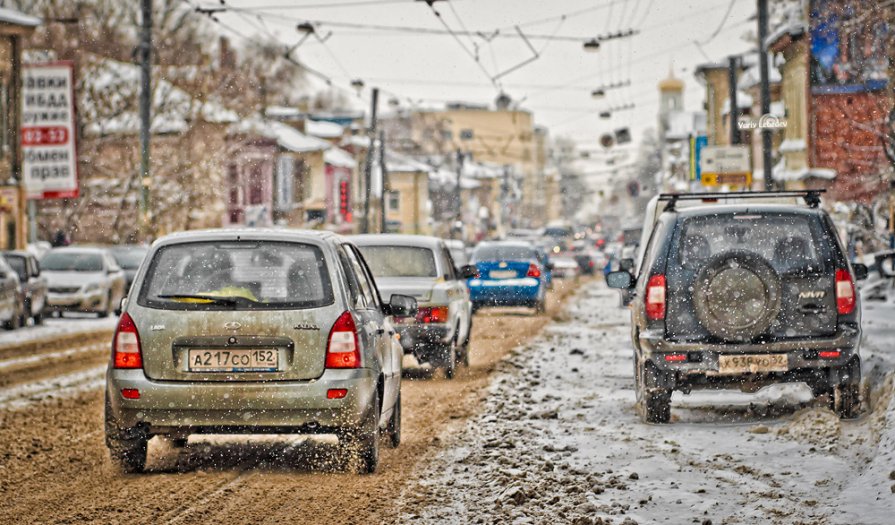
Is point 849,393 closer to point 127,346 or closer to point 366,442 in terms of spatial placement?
point 366,442

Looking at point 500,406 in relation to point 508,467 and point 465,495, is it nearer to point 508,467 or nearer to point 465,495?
point 508,467

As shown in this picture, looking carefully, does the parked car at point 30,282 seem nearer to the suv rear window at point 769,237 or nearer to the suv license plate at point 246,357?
the suv rear window at point 769,237

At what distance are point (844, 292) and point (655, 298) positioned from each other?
1347mm

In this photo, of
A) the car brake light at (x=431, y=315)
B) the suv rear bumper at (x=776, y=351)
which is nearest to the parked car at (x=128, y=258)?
the car brake light at (x=431, y=315)

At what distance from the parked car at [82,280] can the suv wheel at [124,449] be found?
22.5 metres

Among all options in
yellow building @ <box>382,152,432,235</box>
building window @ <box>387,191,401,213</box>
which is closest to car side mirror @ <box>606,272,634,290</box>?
yellow building @ <box>382,152,432,235</box>

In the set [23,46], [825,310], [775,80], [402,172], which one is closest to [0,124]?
[23,46]

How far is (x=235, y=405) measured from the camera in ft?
26.3

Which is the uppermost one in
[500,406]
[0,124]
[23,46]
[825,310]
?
[23,46]

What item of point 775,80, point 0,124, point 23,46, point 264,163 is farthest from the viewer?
point 264,163

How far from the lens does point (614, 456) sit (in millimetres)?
9273

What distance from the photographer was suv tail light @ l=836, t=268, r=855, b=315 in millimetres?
10258

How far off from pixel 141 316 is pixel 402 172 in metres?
95.9

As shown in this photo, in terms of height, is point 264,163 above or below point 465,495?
above
